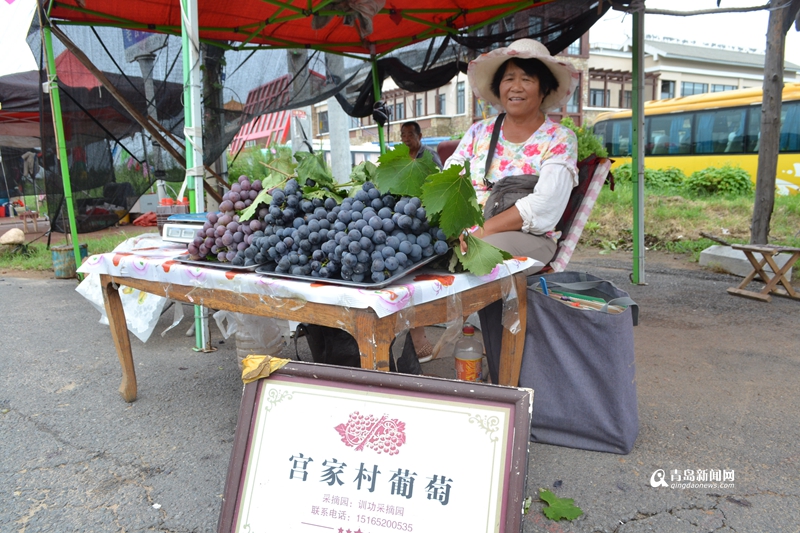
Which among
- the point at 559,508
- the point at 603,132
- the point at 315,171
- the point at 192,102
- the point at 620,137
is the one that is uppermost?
the point at 603,132

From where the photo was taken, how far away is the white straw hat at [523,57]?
2.68m

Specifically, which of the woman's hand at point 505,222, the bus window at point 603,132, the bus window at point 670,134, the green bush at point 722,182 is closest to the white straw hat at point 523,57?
the woman's hand at point 505,222

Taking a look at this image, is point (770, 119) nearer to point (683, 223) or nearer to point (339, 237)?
point (683, 223)

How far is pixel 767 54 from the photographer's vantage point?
5473 millimetres

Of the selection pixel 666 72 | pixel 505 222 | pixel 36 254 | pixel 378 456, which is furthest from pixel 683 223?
pixel 666 72

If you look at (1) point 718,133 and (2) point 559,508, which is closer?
(2) point 559,508

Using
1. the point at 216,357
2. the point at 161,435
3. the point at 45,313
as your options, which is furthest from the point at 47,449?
the point at 45,313

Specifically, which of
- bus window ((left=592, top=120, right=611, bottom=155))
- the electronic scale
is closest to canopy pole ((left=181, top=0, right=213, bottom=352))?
the electronic scale

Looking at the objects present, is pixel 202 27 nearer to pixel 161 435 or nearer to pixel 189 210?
pixel 189 210

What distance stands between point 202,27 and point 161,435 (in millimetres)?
3962

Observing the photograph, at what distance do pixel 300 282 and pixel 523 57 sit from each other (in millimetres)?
1846

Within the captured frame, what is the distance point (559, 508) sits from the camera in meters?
1.71

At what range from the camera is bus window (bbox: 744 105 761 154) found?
1210cm

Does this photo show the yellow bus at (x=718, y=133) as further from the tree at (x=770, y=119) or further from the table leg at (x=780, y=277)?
the table leg at (x=780, y=277)
